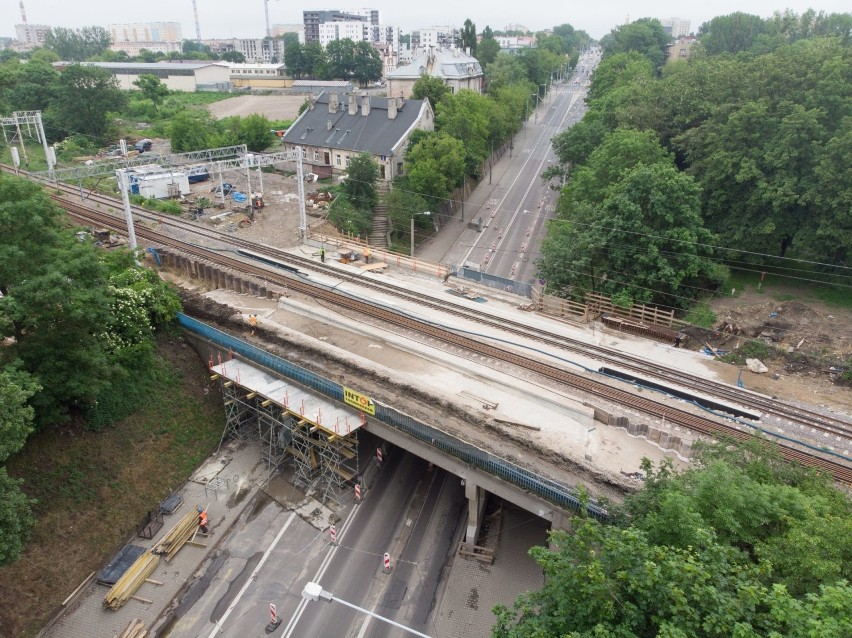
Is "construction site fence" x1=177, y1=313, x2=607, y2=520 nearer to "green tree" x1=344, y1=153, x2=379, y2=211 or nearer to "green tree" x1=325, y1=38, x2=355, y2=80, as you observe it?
"green tree" x1=344, y1=153, x2=379, y2=211

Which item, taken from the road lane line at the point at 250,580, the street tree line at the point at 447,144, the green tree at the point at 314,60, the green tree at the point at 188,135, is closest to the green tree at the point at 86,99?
the green tree at the point at 188,135

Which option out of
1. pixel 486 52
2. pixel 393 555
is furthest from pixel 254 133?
pixel 486 52

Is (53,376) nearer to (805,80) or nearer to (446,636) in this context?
(446,636)

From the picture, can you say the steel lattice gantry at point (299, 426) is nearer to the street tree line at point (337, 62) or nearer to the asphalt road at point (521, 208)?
the asphalt road at point (521, 208)

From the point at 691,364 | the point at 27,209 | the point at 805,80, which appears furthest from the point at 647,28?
the point at 27,209

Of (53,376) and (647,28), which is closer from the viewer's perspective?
(53,376)
